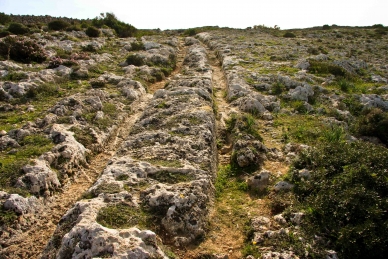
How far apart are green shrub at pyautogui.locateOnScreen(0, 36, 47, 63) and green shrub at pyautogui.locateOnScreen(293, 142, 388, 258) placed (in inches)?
726

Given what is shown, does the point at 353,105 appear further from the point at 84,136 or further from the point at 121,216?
the point at 121,216

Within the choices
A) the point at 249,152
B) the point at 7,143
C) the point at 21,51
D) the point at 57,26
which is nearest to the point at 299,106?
the point at 249,152

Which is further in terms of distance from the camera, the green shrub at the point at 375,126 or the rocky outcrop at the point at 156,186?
the green shrub at the point at 375,126

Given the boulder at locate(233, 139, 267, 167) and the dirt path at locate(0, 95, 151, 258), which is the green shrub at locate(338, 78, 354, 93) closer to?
the boulder at locate(233, 139, 267, 167)

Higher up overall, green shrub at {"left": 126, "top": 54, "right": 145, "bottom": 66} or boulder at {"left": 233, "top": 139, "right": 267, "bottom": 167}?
green shrub at {"left": 126, "top": 54, "right": 145, "bottom": 66}

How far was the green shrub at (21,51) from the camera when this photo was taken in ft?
61.9

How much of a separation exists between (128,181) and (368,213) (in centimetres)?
592

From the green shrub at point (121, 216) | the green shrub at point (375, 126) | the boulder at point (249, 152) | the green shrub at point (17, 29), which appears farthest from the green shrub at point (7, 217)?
the green shrub at point (17, 29)

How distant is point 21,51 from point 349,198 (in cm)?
2065

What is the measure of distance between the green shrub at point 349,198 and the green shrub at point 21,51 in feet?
60.5

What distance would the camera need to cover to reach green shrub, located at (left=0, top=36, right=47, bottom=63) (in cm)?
1888

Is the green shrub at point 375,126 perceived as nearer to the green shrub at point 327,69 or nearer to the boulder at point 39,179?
the green shrub at point 327,69

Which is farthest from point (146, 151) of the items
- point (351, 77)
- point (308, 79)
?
point (351, 77)

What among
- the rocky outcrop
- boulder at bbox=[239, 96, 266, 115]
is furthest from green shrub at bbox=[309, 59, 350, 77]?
the rocky outcrop
